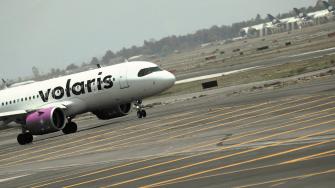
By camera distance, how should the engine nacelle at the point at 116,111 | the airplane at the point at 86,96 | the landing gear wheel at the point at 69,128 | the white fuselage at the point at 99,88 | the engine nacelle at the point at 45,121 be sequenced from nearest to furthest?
1. the engine nacelle at the point at 45,121
2. the airplane at the point at 86,96
3. the white fuselage at the point at 99,88
4. the landing gear wheel at the point at 69,128
5. the engine nacelle at the point at 116,111

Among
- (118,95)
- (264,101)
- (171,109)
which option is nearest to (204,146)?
(264,101)

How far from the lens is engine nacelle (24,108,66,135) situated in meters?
53.0

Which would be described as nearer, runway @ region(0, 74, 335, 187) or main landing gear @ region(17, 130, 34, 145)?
runway @ region(0, 74, 335, 187)

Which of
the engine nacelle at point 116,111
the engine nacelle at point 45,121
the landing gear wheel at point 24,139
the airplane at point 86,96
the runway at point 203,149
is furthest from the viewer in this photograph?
the engine nacelle at point 116,111

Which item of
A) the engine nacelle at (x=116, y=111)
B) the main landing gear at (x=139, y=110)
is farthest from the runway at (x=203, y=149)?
the engine nacelle at (x=116, y=111)

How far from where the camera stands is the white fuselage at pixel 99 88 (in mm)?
55375

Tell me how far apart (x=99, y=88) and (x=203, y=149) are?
23.9 m

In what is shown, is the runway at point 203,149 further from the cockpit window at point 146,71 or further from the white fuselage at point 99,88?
the cockpit window at point 146,71

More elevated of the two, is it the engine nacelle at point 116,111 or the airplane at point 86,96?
the airplane at point 86,96

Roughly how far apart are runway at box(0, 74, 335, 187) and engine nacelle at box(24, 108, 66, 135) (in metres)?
1.00

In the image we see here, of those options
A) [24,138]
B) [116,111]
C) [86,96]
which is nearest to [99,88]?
[86,96]

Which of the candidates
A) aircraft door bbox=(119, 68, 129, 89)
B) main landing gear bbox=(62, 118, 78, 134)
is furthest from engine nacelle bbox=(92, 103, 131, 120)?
aircraft door bbox=(119, 68, 129, 89)

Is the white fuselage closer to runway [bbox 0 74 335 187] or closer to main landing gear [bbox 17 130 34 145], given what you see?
runway [bbox 0 74 335 187]

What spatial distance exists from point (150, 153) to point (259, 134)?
5.40m
